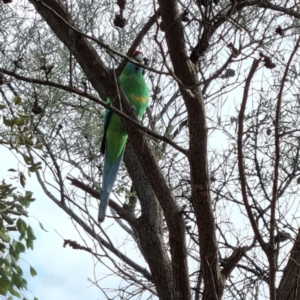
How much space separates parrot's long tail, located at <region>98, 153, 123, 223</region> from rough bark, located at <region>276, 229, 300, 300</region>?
75 cm

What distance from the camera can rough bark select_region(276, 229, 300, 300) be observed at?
5.49 feet

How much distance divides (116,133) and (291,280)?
1279mm

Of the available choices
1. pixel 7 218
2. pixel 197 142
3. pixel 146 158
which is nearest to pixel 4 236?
pixel 7 218

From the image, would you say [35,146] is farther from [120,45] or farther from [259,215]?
[120,45]

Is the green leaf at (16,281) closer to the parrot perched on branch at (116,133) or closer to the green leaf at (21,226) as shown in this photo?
the green leaf at (21,226)

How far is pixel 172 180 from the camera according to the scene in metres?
2.91

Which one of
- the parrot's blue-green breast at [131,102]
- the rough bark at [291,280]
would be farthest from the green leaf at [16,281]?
the parrot's blue-green breast at [131,102]

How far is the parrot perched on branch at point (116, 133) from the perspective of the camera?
2.41 m

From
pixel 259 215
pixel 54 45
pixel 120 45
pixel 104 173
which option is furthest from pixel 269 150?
pixel 54 45

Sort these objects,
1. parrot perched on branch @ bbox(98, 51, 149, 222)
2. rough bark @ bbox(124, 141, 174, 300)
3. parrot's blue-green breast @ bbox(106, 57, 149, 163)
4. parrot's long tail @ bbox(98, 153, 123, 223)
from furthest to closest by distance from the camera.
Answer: parrot's blue-green breast @ bbox(106, 57, 149, 163) < parrot perched on branch @ bbox(98, 51, 149, 222) < parrot's long tail @ bbox(98, 153, 123, 223) < rough bark @ bbox(124, 141, 174, 300)

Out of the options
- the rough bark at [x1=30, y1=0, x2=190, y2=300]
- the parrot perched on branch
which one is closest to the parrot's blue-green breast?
the parrot perched on branch

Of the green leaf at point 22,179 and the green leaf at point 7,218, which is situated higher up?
the green leaf at point 22,179

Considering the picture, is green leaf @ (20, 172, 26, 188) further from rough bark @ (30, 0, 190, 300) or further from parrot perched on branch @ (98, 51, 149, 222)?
parrot perched on branch @ (98, 51, 149, 222)

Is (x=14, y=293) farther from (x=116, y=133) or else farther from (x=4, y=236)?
(x=116, y=133)
